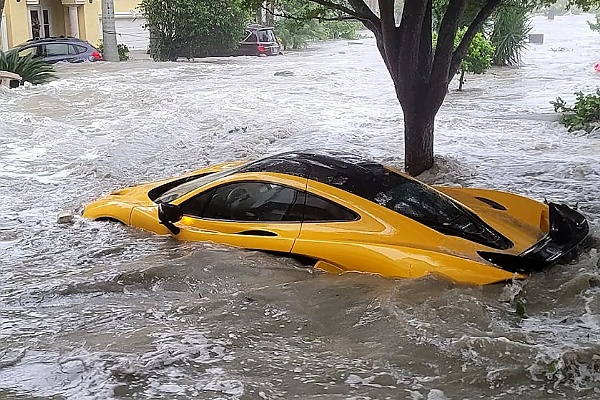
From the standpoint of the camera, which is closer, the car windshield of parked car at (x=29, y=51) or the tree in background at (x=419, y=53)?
the tree in background at (x=419, y=53)

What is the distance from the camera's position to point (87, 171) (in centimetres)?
1245

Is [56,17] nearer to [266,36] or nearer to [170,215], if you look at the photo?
[266,36]

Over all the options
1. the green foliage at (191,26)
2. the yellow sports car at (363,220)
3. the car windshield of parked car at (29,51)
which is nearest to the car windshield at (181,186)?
the yellow sports car at (363,220)

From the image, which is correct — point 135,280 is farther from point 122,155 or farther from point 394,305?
point 122,155

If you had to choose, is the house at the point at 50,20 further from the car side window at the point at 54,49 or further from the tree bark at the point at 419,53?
the tree bark at the point at 419,53

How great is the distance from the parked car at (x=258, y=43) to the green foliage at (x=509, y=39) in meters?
9.26

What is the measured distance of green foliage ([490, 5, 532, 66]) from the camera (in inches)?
1037

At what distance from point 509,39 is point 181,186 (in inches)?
877

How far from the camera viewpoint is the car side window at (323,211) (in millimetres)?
5926

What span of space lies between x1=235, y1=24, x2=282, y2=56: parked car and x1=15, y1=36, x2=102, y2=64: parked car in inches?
247

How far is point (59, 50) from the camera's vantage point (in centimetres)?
2578

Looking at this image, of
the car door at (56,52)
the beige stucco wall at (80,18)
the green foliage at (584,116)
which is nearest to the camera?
the green foliage at (584,116)

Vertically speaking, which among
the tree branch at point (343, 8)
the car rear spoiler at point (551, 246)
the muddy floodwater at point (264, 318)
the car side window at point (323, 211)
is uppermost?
the tree branch at point (343, 8)

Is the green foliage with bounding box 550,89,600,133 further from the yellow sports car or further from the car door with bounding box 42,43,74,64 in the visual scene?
the car door with bounding box 42,43,74,64
